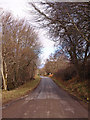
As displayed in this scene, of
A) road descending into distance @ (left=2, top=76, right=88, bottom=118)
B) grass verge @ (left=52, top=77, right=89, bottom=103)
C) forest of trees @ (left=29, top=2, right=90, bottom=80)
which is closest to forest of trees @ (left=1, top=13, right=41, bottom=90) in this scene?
forest of trees @ (left=29, top=2, right=90, bottom=80)

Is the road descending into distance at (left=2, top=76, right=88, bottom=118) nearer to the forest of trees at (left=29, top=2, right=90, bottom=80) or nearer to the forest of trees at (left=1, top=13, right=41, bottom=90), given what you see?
the forest of trees at (left=29, top=2, right=90, bottom=80)

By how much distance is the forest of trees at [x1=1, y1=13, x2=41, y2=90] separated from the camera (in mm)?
11312

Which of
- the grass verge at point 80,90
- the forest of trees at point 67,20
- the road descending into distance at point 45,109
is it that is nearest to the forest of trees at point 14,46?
the forest of trees at point 67,20

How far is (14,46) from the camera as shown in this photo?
12617 millimetres

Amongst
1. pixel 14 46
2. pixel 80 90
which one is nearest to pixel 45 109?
pixel 80 90

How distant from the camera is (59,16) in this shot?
7656mm

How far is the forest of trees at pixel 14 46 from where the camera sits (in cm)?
1131

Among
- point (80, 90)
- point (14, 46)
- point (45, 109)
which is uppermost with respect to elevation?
point (14, 46)

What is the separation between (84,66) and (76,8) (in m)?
6.88

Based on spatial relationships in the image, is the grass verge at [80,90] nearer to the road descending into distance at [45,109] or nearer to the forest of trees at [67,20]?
the road descending into distance at [45,109]

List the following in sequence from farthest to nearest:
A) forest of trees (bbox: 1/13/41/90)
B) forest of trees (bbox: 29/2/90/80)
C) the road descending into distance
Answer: forest of trees (bbox: 1/13/41/90) < forest of trees (bbox: 29/2/90/80) < the road descending into distance

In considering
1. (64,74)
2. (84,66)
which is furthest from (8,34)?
(64,74)

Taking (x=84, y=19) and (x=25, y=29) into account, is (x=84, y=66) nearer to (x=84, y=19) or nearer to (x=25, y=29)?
(x=84, y=19)

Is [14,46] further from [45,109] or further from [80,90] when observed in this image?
[45,109]
